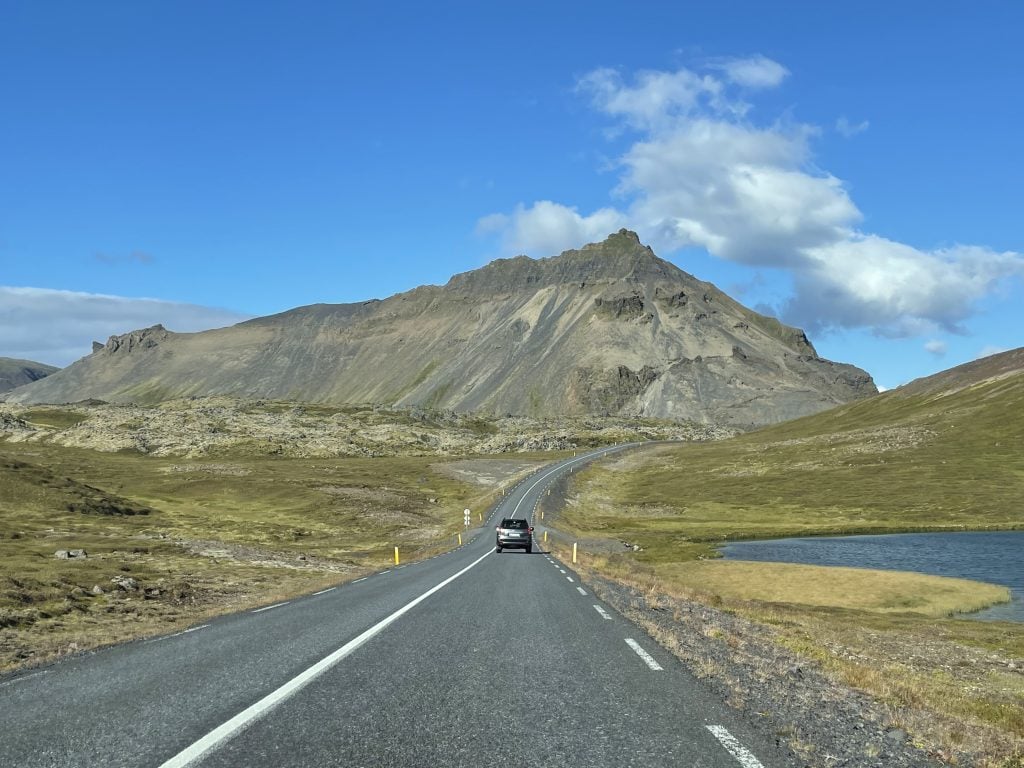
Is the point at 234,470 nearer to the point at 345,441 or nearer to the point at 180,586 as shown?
the point at 345,441

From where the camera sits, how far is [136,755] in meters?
7.02

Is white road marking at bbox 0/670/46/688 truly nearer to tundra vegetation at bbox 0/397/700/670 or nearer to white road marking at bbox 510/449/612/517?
tundra vegetation at bbox 0/397/700/670

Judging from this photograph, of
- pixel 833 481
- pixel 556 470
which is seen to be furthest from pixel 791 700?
pixel 556 470

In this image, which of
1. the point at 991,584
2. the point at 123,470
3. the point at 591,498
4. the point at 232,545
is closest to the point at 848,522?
the point at 591,498

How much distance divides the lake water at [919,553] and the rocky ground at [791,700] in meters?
35.4

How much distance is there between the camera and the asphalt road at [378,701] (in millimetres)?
7082

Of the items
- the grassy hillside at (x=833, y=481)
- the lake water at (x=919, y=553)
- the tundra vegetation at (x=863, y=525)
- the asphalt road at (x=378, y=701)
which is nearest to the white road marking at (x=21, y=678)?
the asphalt road at (x=378, y=701)

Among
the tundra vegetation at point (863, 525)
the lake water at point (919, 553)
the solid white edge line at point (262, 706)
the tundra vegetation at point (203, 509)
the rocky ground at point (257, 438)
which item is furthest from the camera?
the rocky ground at point (257, 438)

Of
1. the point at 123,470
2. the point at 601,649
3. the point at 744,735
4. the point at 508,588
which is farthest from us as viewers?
the point at 123,470

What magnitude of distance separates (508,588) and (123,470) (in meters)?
113

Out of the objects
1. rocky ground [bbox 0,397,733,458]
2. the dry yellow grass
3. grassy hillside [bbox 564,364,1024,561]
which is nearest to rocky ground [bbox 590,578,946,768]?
the dry yellow grass

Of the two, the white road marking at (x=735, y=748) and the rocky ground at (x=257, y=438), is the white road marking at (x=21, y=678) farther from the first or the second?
the rocky ground at (x=257, y=438)

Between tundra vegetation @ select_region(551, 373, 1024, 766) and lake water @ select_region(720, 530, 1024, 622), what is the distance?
4.48m

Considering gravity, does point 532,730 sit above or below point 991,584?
above
